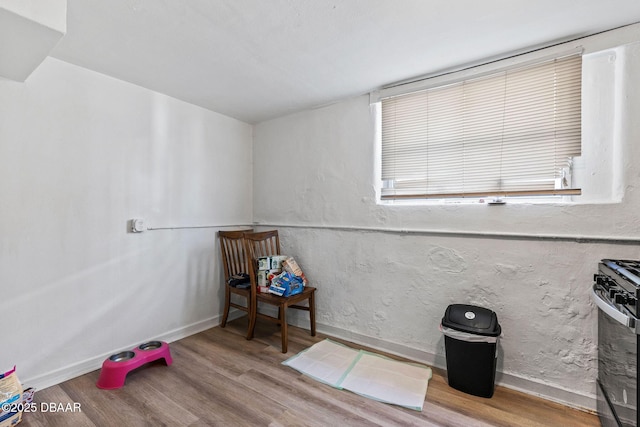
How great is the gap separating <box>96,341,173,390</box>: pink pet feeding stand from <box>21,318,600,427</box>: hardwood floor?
57 mm

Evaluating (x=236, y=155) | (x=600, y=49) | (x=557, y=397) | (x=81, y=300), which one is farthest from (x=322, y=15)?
(x=557, y=397)

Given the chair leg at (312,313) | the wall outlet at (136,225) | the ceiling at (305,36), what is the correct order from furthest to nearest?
the chair leg at (312,313) → the wall outlet at (136,225) → the ceiling at (305,36)

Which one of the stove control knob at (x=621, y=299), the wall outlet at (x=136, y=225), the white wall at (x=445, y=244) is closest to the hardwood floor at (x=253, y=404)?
the white wall at (x=445, y=244)

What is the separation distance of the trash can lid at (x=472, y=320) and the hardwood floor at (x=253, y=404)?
0.43 m

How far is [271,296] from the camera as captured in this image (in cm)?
252

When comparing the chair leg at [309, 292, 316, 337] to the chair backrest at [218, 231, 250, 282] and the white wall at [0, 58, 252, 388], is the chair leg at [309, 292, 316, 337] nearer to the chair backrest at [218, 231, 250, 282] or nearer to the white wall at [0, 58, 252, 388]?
the chair backrest at [218, 231, 250, 282]

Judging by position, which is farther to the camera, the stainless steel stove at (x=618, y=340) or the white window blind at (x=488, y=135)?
the white window blind at (x=488, y=135)

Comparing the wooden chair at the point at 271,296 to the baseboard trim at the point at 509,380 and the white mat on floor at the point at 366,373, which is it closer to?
the white mat on floor at the point at 366,373

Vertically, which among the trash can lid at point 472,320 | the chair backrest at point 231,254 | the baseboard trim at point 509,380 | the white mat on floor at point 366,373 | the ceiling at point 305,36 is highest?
the ceiling at point 305,36

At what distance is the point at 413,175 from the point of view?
2.41m

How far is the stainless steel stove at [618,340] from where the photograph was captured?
114cm

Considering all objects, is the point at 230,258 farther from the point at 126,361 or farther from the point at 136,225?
the point at 126,361

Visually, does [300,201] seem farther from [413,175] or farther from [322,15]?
[322,15]

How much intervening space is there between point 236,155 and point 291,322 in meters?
1.95
